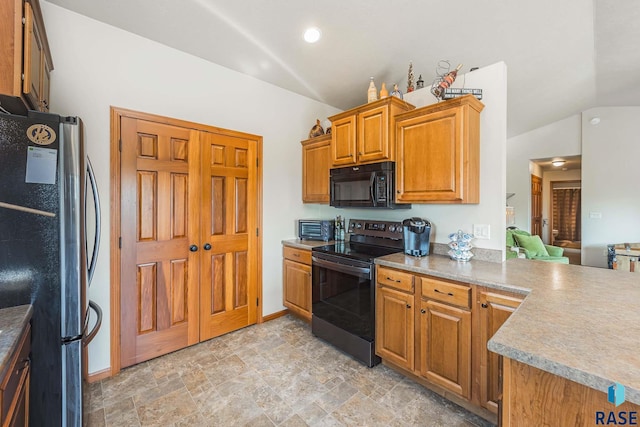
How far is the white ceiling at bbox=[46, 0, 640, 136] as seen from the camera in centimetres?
204

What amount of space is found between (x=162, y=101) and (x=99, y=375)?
7.55 ft

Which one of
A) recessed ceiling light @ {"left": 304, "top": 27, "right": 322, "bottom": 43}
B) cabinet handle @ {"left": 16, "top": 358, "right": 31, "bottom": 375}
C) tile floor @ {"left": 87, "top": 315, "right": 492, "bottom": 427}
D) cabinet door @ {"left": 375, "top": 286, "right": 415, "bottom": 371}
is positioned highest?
recessed ceiling light @ {"left": 304, "top": 27, "right": 322, "bottom": 43}

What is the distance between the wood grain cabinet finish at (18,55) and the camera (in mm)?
1179

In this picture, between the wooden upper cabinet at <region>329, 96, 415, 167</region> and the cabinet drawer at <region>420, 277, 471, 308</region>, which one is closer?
the cabinet drawer at <region>420, 277, 471, 308</region>

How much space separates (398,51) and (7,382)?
3193mm

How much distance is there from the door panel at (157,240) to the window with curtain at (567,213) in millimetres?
10510

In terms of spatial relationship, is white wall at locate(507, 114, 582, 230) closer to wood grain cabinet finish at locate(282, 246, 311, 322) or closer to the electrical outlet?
the electrical outlet

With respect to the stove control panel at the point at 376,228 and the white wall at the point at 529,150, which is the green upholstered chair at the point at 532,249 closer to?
the white wall at the point at 529,150

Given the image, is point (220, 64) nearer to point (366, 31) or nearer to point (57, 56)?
point (57, 56)

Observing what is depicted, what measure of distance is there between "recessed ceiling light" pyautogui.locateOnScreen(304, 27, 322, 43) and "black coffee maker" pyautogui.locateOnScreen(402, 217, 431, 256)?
1.81m

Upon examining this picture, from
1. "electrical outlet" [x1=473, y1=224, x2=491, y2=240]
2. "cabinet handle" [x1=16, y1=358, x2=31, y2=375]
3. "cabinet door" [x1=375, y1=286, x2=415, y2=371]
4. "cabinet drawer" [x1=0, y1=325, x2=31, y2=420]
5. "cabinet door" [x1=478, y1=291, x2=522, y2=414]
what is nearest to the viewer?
"cabinet drawer" [x1=0, y1=325, x2=31, y2=420]

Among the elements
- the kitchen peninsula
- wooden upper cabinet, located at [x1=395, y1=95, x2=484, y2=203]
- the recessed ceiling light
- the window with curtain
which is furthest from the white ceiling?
the window with curtain

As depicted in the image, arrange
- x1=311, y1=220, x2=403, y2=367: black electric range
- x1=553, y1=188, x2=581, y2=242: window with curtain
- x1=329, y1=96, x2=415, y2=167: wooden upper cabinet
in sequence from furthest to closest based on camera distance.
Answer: x1=553, y1=188, x2=581, y2=242: window with curtain < x1=329, y1=96, x2=415, y2=167: wooden upper cabinet < x1=311, y1=220, x2=403, y2=367: black electric range

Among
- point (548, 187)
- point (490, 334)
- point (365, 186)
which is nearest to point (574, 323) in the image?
point (490, 334)
